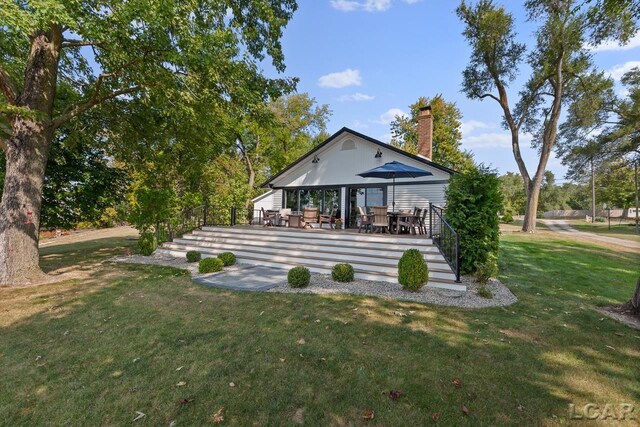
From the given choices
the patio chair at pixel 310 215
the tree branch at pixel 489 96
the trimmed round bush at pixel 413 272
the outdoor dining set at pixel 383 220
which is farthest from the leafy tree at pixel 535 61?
the trimmed round bush at pixel 413 272

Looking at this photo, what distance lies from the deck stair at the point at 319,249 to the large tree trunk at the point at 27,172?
4.41 meters

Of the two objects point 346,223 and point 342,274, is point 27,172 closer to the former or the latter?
point 342,274

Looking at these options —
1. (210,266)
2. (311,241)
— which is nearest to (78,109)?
(210,266)

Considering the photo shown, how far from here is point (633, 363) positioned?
3.41 meters

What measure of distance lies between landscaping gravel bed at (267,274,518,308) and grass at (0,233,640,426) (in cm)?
39

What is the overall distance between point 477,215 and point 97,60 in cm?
1135

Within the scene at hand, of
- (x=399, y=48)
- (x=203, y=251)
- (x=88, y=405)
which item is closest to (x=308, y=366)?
(x=88, y=405)

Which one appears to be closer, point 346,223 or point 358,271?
point 358,271

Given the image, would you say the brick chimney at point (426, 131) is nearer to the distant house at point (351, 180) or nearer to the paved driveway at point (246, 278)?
the distant house at point (351, 180)

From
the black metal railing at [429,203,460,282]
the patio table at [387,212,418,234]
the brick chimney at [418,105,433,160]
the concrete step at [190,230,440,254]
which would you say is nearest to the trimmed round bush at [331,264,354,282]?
the concrete step at [190,230,440,254]

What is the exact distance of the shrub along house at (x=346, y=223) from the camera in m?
7.76

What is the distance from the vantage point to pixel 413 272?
616cm

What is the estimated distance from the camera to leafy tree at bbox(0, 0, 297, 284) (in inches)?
222

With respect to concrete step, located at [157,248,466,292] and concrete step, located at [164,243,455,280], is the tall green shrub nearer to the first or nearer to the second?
concrete step, located at [164,243,455,280]
